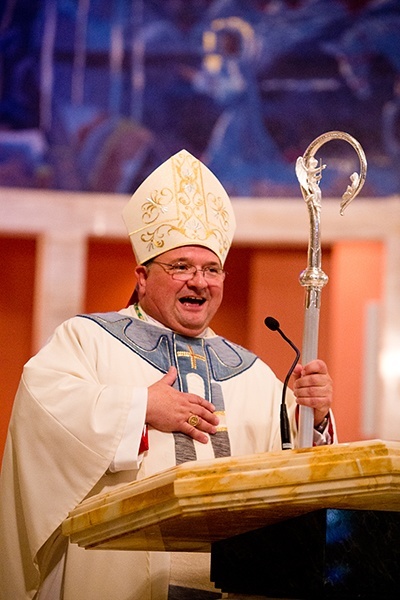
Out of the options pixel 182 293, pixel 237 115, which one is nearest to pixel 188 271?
pixel 182 293

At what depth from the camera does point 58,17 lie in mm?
10609

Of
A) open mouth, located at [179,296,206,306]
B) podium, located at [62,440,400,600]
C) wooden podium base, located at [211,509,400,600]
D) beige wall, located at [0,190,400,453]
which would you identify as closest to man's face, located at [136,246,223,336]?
open mouth, located at [179,296,206,306]

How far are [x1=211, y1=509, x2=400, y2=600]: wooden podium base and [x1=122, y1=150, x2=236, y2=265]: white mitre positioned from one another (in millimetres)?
1892

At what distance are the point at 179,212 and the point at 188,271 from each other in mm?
300

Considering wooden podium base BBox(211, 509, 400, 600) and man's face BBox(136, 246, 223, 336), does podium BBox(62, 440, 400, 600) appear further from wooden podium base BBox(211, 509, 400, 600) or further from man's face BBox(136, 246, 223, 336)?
man's face BBox(136, 246, 223, 336)

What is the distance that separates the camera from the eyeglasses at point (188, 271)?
4.14 m

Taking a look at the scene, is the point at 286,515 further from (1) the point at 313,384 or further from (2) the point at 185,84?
(2) the point at 185,84

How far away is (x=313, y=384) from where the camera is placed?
11.3ft

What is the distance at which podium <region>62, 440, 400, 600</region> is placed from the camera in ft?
7.40

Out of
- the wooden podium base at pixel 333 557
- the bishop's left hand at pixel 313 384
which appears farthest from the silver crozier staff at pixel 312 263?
the wooden podium base at pixel 333 557

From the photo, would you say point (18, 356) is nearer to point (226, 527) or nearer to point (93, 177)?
point (93, 177)

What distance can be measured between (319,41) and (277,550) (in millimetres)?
8517

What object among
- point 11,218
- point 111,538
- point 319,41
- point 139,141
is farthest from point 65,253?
point 111,538

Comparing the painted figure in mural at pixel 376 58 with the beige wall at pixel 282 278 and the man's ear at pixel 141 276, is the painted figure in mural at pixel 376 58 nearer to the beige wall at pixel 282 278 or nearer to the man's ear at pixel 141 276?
the beige wall at pixel 282 278
